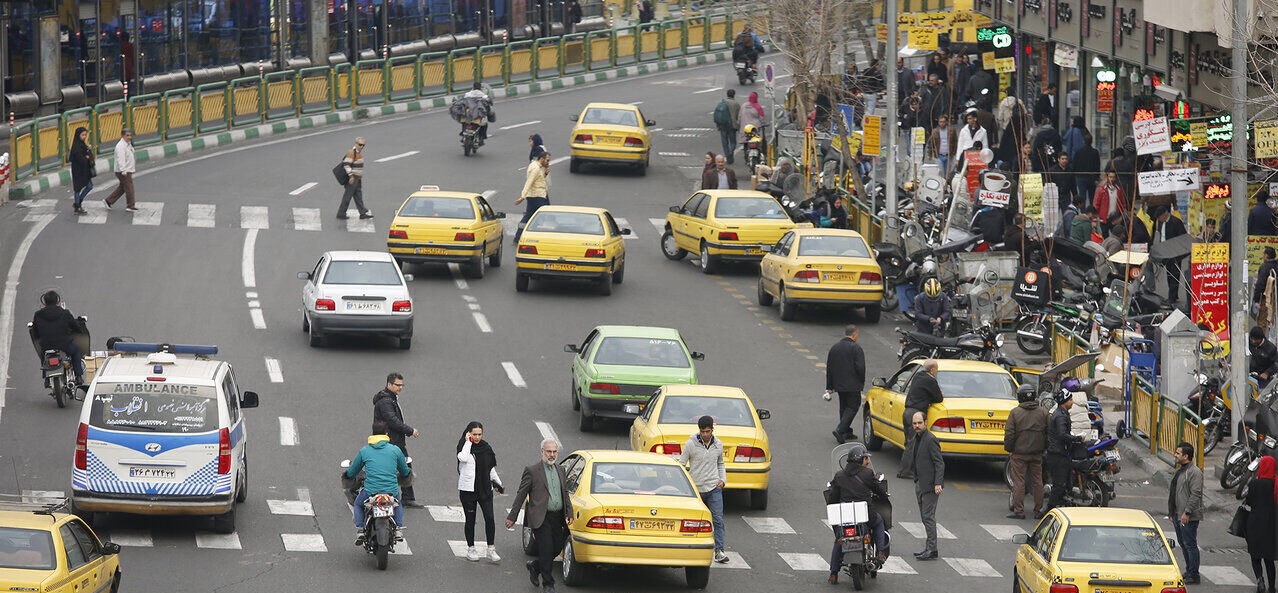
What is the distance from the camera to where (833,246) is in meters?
31.9

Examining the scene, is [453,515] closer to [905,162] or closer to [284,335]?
[284,335]

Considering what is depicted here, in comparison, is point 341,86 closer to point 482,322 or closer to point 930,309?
point 482,322

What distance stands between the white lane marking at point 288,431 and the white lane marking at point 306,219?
13.5 m

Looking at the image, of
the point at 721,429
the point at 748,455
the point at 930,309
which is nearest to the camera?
the point at 748,455

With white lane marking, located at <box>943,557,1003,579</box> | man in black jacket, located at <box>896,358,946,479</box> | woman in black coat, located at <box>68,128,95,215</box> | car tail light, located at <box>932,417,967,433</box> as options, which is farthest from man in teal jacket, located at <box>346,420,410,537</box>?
woman in black coat, located at <box>68,128,95,215</box>

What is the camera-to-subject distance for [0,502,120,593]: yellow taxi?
14.5m

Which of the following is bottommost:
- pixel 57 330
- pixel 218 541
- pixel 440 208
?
pixel 218 541

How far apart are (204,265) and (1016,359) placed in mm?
14060

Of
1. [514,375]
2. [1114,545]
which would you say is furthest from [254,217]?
[1114,545]

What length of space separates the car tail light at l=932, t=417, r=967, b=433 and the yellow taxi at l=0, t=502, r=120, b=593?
34.1 ft

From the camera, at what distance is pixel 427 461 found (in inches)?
896

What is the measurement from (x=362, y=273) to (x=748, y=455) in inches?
373

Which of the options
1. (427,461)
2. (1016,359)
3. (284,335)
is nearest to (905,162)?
(1016,359)

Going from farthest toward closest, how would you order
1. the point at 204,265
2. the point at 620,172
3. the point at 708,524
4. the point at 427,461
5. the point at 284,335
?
the point at 620,172 → the point at 204,265 → the point at 284,335 → the point at 427,461 → the point at 708,524
